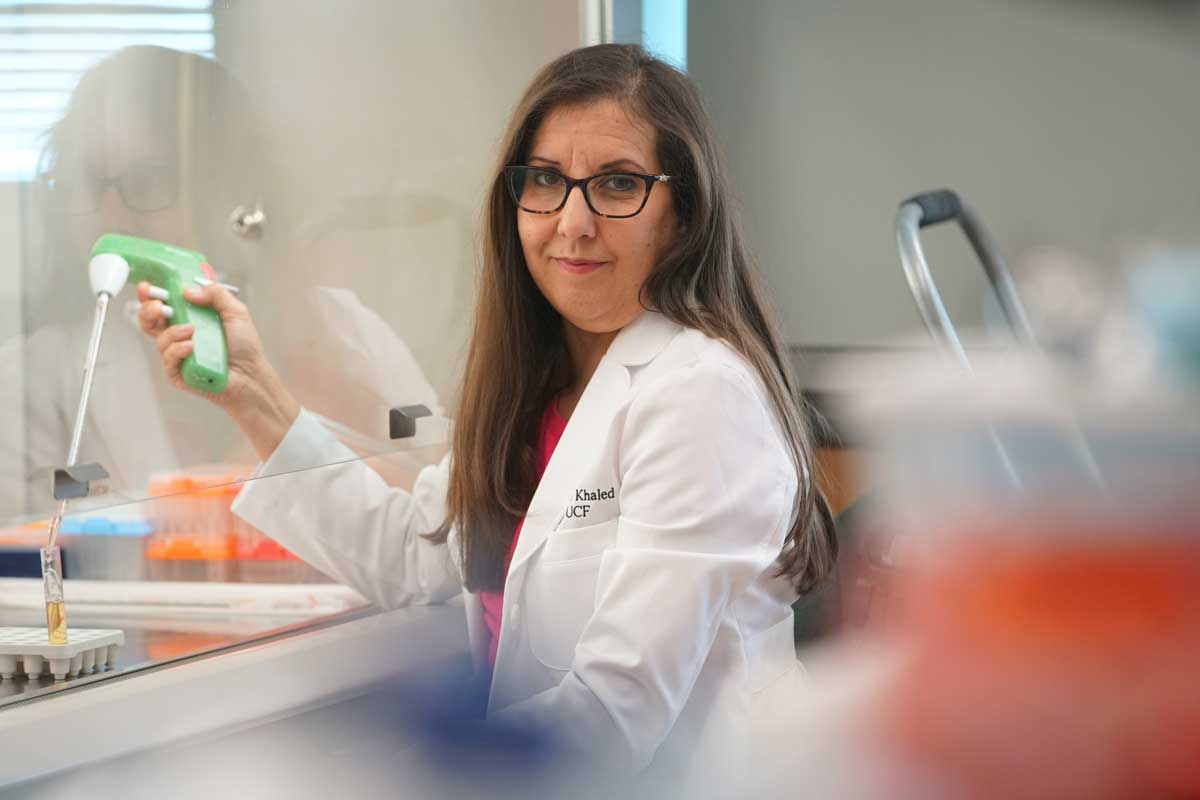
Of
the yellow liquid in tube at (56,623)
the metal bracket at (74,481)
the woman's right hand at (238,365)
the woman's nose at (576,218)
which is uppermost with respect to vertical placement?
the woman's nose at (576,218)

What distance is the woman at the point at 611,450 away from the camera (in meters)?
0.91

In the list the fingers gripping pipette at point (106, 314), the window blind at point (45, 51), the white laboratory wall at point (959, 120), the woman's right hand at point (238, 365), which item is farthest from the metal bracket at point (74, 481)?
the white laboratory wall at point (959, 120)

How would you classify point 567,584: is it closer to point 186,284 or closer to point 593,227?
point 593,227

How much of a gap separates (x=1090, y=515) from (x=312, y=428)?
0.91m

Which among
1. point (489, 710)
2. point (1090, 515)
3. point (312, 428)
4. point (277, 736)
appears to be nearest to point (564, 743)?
point (489, 710)

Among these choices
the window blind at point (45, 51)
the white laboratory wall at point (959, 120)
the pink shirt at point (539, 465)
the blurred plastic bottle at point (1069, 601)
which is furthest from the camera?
the pink shirt at point (539, 465)

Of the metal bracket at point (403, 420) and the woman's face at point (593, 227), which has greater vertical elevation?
the woman's face at point (593, 227)

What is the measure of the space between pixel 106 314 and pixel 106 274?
0.04m

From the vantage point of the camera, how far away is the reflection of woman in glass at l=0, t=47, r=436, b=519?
90 centimetres

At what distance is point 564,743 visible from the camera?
0.85 m

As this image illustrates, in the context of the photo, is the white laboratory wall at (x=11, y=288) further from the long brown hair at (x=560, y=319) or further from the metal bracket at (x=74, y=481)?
the long brown hair at (x=560, y=319)

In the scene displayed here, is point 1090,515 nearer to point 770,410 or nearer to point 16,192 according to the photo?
point 770,410

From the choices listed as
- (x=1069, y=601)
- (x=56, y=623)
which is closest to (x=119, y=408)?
(x=56, y=623)

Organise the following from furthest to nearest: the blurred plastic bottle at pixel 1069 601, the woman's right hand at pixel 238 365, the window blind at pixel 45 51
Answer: the woman's right hand at pixel 238 365 < the window blind at pixel 45 51 < the blurred plastic bottle at pixel 1069 601
